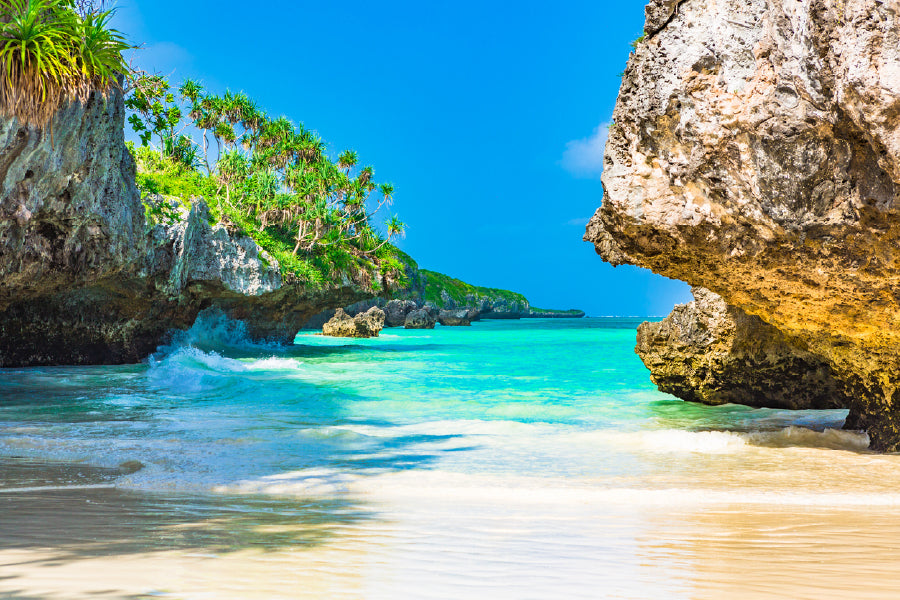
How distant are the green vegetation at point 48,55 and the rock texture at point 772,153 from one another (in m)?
8.72

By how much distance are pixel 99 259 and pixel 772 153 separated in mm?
13114

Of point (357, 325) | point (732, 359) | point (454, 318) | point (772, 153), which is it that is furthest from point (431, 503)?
→ point (454, 318)

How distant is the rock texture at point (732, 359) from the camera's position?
10.4 meters

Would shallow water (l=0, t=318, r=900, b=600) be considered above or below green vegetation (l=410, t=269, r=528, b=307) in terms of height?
below

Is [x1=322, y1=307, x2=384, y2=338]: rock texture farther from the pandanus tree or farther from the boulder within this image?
the boulder

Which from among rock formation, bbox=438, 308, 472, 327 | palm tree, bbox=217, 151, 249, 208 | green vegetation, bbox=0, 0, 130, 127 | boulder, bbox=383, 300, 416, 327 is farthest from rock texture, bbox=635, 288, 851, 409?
rock formation, bbox=438, 308, 472, 327

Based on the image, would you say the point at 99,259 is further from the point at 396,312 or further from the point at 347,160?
the point at 396,312

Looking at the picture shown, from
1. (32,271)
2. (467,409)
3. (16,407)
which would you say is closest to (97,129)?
(32,271)

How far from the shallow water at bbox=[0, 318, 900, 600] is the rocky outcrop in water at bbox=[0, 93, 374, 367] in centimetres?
309

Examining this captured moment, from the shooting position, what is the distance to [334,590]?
3.04 m

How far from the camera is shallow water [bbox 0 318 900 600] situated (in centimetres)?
320

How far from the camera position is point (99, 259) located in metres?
13.3

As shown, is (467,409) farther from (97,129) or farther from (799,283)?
(97,129)

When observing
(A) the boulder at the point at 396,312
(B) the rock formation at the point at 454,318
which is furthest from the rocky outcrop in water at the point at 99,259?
(B) the rock formation at the point at 454,318
